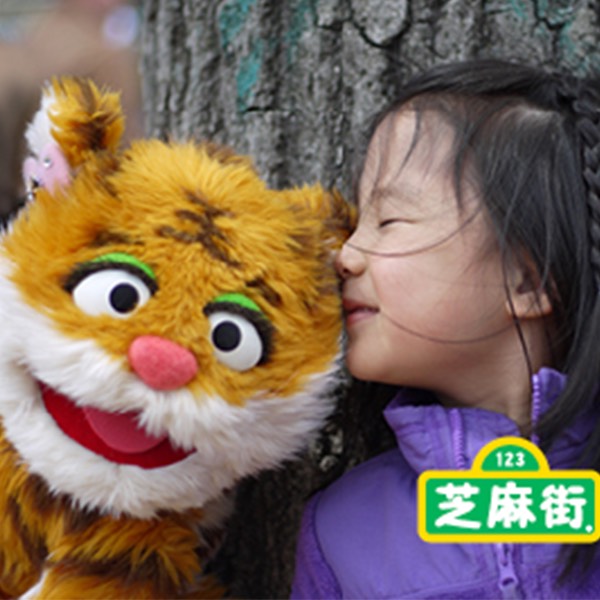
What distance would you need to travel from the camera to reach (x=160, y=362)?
0.93 metres

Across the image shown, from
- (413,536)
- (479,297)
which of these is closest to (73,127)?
(479,297)

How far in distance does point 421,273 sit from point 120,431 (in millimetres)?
403

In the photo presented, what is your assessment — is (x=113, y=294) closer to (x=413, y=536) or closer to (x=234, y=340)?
(x=234, y=340)

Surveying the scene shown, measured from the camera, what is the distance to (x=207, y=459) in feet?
3.33

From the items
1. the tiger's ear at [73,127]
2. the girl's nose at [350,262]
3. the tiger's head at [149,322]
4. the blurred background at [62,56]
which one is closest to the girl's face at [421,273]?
the girl's nose at [350,262]

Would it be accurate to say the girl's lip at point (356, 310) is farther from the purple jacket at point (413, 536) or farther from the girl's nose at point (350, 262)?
the purple jacket at point (413, 536)

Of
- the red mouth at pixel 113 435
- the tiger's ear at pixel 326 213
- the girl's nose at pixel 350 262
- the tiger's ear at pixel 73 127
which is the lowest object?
the red mouth at pixel 113 435

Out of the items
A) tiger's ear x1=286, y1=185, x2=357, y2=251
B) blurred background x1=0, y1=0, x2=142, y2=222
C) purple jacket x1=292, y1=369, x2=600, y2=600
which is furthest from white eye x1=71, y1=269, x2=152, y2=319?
blurred background x1=0, y1=0, x2=142, y2=222

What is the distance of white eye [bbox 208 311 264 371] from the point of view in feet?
3.22

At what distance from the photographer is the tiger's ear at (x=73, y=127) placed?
104 centimetres

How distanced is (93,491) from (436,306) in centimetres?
45

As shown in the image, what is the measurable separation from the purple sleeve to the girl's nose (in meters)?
0.35

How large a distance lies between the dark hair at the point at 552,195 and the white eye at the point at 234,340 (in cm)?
34

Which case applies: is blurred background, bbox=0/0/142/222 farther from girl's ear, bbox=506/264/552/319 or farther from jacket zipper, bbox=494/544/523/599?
jacket zipper, bbox=494/544/523/599
